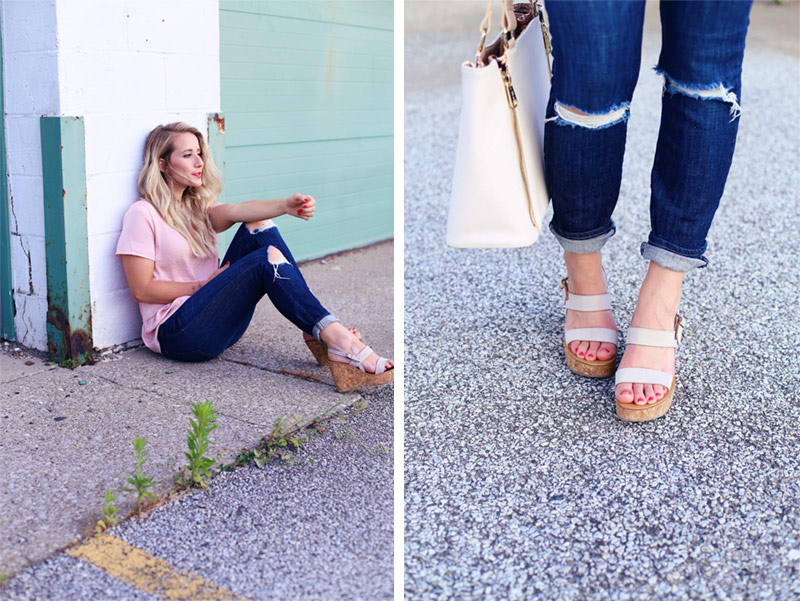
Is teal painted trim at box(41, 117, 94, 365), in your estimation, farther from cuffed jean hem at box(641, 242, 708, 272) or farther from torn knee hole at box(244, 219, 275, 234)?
cuffed jean hem at box(641, 242, 708, 272)

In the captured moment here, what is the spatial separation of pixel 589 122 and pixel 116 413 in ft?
5.19

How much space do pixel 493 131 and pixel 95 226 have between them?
1526mm

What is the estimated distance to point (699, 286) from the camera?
10.5ft

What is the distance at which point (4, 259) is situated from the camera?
10.0 ft

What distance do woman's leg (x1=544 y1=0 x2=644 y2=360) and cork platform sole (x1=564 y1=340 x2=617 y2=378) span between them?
2 centimetres

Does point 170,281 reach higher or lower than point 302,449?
higher

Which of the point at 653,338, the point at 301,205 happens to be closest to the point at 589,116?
the point at 653,338

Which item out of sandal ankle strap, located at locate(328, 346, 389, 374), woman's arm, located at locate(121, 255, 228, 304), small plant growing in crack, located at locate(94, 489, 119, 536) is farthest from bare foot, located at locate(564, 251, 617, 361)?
small plant growing in crack, located at locate(94, 489, 119, 536)

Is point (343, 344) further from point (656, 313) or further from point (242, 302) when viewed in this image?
point (656, 313)

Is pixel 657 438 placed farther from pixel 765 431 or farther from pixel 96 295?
pixel 96 295

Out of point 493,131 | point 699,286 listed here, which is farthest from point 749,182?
point 493,131

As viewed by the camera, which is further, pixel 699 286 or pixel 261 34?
pixel 261 34

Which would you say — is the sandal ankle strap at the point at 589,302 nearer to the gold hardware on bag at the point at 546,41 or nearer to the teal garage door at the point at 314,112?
the gold hardware on bag at the point at 546,41

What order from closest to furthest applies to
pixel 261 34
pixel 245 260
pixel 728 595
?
pixel 728 595, pixel 245 260, pixel 261 34
